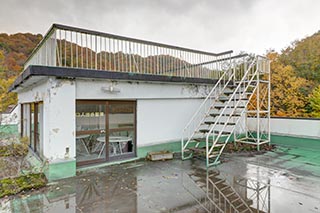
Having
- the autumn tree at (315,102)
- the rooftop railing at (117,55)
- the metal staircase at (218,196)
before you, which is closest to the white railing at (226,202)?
the metal staircase at (218,196)

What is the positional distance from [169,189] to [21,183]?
127 inches

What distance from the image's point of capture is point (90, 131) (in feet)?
19.5

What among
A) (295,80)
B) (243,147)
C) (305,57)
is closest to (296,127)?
(243,147)

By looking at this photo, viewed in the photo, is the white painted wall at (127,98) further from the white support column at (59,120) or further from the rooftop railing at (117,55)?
the rooftop railing at (117,55)

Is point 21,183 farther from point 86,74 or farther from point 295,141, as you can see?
point 295,141

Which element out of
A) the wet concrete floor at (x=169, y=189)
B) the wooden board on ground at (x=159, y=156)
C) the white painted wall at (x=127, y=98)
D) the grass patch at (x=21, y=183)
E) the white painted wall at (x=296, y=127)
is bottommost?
the wet concrete floor at (x=169, y=189)

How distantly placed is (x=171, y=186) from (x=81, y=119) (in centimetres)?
307

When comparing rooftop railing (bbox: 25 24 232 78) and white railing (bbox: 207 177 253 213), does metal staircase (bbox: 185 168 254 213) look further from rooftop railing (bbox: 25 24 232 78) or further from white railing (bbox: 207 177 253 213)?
rooftop railing (bbox: 25 24 232 78)

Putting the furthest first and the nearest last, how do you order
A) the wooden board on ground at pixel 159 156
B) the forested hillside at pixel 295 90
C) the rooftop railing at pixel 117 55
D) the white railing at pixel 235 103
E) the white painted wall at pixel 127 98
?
the forested hillside at pixel 295 90 < the wooden board on ground at pixel 159 156 < the white railing at pixel 235 103 < the rooftop railing at pixel 117 55 < the white painted wall at pixel 127 98

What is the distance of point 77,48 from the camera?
18.3 feet

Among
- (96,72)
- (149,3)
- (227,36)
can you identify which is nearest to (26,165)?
(96,72)

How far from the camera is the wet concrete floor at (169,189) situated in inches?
142

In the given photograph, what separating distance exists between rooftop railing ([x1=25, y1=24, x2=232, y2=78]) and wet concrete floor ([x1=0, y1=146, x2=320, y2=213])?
2.96 m

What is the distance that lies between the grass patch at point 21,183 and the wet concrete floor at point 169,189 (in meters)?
0.24
